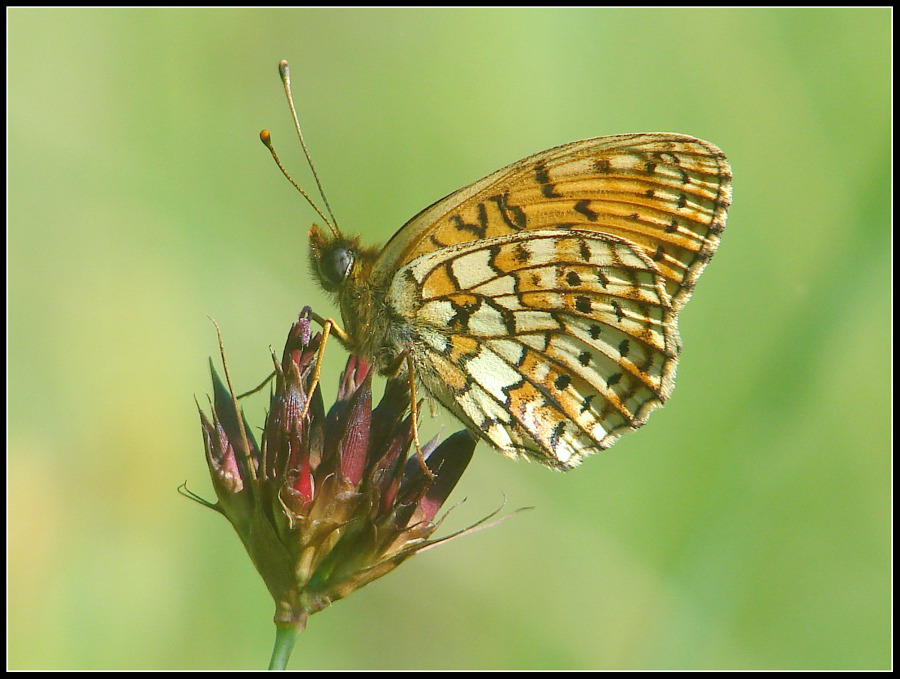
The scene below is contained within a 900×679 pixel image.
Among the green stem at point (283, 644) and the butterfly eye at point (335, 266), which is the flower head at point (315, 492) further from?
the butterfly eye at point (335, 266)

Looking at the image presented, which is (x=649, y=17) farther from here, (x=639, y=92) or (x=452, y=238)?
(x=452, y=238)

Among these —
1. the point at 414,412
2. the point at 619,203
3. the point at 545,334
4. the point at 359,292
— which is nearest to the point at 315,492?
the point at 414,412

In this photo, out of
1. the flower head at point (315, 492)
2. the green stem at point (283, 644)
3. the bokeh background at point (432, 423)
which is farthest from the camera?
the bokeh background at point (432, 423)

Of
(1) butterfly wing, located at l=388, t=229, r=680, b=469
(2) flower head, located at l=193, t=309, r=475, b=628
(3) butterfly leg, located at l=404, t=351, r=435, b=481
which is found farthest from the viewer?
(1) butterfly wing, located at l=388, t=229, r=680, b=469

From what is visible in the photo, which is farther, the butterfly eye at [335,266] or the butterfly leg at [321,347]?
the butterfly eye at [335,266]

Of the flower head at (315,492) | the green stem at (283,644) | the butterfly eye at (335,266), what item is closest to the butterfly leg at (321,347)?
the flower head at (315,492)

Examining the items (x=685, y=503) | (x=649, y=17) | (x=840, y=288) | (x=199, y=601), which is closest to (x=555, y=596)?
(x=685, y=503)

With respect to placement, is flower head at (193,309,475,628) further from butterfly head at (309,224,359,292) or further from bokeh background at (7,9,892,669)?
bokeh background at (7,9,892,669)

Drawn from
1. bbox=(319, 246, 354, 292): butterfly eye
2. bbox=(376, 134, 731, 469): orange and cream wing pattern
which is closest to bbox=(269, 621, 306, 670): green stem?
bbox=(376, 134, 731, 469): orange and cream wing pattern
